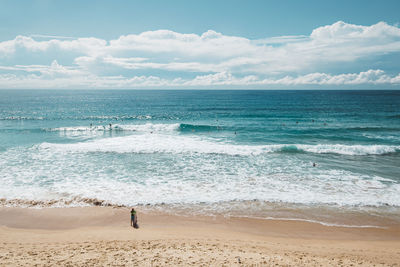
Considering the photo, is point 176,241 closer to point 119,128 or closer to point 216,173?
point 216,173

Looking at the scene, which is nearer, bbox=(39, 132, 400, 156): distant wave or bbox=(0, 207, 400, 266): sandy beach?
bbox=(0, 207, 400, 266): sandy beach

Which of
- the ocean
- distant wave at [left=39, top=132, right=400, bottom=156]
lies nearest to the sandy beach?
the ocean

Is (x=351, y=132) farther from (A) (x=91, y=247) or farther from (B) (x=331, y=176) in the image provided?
(A) (x=91, y=247)

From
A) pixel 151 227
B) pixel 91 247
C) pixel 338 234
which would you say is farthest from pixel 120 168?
pixel 338 234

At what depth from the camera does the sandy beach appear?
31.1 ft

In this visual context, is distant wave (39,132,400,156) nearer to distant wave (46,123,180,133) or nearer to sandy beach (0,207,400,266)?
distant wave (46,123,180,133)

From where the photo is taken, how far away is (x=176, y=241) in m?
11.0

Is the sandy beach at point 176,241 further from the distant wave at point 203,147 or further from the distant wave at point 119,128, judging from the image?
the distant wave at point 119,128


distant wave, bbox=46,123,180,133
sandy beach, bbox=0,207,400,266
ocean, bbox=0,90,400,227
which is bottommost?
sandy beach, bbox=0,207,400,266

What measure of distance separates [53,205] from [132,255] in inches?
313

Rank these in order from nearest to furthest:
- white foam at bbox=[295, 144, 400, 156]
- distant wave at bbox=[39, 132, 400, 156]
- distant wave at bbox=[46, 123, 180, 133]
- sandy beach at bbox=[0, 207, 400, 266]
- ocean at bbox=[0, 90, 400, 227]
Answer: sandy beach at bbox=[0, 207, 400, 266] < ocean at bbox=[0, 90, 400, 227] < white foam at bbox=[295, 144, 400, 156] < distant wave at bbox=[39, 132, 400, 156] < distant wave at bbox=[46, 123, 180, 133]

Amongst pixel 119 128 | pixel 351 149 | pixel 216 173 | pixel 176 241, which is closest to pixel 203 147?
pixel 216 173

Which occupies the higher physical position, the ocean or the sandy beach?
the ocean

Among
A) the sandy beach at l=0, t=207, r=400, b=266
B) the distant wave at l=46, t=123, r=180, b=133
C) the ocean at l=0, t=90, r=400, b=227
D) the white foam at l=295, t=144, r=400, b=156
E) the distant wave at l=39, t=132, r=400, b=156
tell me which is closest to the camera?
the sandy beach at l=0, t=207, r=400, b=266
